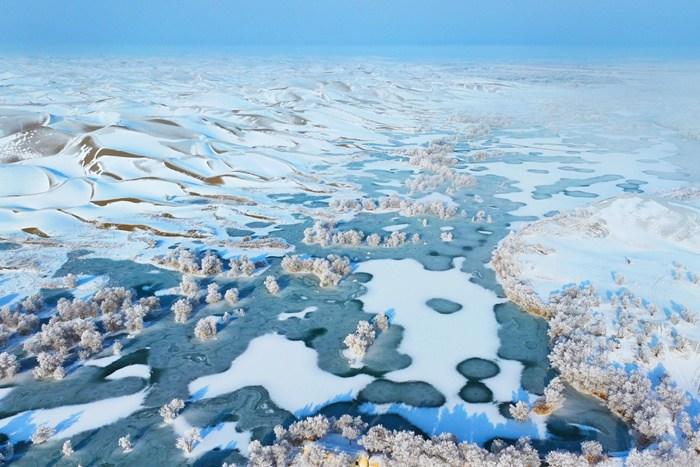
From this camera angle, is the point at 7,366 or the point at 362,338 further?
the point at 362,338

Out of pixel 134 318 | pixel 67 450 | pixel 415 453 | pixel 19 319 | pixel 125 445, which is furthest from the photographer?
pixel 134 318

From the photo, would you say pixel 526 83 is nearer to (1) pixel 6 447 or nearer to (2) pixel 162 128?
(2) pixel 162 128

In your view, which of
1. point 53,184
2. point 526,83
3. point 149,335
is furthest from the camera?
point 526,83

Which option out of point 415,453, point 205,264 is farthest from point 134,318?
point 415,453

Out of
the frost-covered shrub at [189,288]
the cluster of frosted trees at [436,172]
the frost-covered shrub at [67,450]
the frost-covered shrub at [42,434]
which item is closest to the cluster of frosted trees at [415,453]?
the frost-covered shrub at [67,450]

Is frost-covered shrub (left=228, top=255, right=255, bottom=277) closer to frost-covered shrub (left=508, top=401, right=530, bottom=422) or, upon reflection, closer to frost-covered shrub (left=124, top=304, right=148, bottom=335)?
frost-covered shrub (left=124, top=304, right=148, bottom=335)

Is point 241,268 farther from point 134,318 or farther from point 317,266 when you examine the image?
point 134,318

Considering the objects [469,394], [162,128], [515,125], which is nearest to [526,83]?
[515,125]
